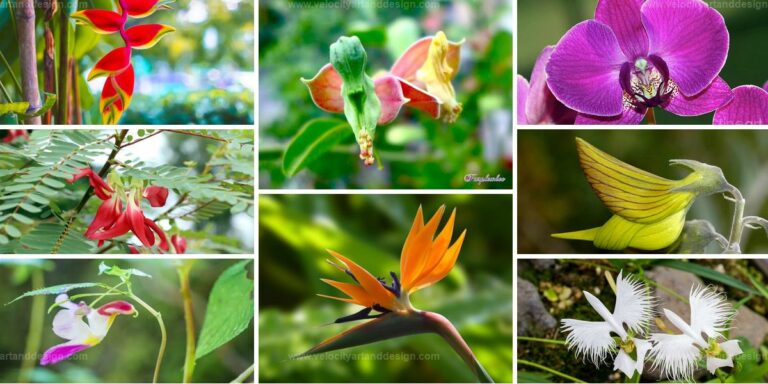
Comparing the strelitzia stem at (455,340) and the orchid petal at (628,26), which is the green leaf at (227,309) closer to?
the strelitzia stem at (455,340)

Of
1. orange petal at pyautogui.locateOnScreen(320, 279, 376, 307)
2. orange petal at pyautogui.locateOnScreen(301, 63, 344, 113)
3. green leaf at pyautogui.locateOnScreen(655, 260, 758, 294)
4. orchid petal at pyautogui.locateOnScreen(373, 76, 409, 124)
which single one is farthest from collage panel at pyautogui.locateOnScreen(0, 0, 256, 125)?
green leaf at pyautogui.locateOnScreen(655, 260, 758, 294)

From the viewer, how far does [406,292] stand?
4.79ft

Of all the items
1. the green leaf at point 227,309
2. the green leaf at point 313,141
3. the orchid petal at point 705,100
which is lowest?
the green leaf at point 227,309

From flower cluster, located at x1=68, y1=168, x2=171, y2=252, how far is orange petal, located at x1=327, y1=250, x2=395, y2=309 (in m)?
0.33

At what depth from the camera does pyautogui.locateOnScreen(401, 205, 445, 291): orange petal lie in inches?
57.4

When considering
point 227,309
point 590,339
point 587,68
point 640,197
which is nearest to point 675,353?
point 590,339

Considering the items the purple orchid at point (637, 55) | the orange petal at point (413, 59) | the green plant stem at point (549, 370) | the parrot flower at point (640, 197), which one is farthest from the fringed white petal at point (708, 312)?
the orange petal at point (413, 59)

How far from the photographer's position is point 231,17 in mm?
1450

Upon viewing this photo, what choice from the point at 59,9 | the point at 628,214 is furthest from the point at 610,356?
the point at 59,9

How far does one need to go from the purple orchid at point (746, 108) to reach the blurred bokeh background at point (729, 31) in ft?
0.04

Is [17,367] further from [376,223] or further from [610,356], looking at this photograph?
[610,356]

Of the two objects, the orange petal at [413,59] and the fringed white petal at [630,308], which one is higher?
the orange petal at [413,59]

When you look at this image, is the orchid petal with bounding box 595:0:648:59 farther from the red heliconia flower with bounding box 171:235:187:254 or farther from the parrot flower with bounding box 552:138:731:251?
the red heliconia flower with bounding box 171:235:187:254

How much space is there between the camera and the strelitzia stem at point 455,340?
1.46 meters
